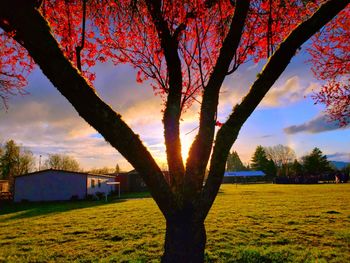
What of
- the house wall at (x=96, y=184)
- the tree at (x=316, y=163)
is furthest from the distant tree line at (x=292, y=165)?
the house wall at (x=96, y=184)

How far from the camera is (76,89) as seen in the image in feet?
10.1

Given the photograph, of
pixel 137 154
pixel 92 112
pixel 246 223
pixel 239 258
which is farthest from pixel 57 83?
pixel 246 223

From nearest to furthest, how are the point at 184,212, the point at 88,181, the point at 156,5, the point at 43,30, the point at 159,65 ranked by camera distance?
the point at 43,30, the point at 184,212, the point at 156,5, the point at 159,65, the point at 88,181

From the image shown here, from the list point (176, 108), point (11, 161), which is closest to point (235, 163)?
point (11, 161)

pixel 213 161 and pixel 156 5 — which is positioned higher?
pixel 156 5

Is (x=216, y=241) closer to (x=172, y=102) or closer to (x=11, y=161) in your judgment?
(x=172, y=102)

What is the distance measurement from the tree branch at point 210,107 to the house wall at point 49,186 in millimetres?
34398

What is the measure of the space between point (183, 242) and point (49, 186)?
35.9 meters

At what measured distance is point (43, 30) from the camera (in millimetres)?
2980

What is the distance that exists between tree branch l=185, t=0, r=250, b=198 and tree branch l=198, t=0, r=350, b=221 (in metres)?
0.14

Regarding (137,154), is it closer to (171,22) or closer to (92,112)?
(92,112)

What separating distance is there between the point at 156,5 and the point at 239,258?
6.32 m

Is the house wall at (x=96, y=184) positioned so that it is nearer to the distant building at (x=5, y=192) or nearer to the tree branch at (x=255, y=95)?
the distant building at (x=5, y=192)

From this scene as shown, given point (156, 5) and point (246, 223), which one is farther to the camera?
point (246, 223)
